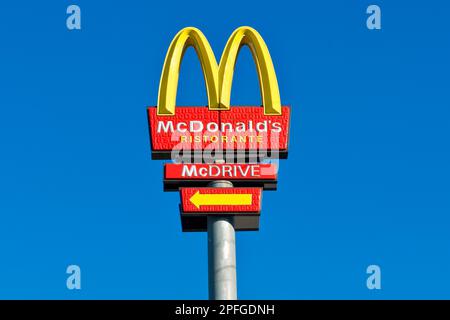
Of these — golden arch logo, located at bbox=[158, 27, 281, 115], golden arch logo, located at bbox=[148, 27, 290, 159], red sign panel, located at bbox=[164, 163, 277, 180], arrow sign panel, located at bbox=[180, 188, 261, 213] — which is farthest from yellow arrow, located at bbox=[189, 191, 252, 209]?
golden arch logo, located at bbox=[158, 27, 281, 115]

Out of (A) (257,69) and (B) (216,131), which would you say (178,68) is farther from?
(A) (257,69)

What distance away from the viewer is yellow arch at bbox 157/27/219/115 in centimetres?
3872

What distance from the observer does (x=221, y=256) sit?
37.0 meters

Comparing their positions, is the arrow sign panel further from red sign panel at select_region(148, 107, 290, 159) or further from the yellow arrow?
red sign panel at select_region(148, 107, 290, 159)

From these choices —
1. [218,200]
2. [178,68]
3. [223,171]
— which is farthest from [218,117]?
[218,200]

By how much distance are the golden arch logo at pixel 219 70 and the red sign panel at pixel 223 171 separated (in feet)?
5.62

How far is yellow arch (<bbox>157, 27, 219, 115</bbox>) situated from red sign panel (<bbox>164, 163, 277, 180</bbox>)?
1.76 m

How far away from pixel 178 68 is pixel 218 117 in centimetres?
199

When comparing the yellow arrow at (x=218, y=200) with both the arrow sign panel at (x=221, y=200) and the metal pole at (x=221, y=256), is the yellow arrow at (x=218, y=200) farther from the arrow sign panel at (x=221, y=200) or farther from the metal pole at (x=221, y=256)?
the metal pole at (x=221, y=256)

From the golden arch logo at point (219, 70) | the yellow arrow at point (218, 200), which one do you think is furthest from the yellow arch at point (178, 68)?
the yellow arrow at point (218, 200)

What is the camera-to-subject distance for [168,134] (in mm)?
38562
